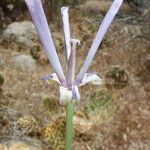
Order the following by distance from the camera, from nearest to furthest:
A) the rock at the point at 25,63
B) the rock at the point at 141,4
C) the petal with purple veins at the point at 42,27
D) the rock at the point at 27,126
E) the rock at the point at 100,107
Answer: the petal with purple veins at the point at 42,27, the rock at the point at 27,126, the rock at the point at 100,107, the rock at the point at 25,63, the rock at the point at 141,4

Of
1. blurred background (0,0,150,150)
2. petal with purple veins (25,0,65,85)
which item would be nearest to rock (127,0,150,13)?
blurred background (0,0,150,150)

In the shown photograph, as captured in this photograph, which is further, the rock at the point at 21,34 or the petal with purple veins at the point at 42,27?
the rock at the point at 21,34

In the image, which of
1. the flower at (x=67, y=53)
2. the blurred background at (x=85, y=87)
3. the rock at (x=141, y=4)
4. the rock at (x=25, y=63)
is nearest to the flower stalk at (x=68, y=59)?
the flower at (x=67, y=53)

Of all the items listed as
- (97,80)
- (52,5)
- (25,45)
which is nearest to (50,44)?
(97,80)

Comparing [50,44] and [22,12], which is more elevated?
[22,12]

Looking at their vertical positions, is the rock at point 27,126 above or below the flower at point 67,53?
below

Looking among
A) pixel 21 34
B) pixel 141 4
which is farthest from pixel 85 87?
pixel 141 4

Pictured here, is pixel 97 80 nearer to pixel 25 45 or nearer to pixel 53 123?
pixel 53 123

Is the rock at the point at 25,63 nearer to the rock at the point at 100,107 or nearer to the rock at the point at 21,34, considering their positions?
the rock at the point at 21,34
